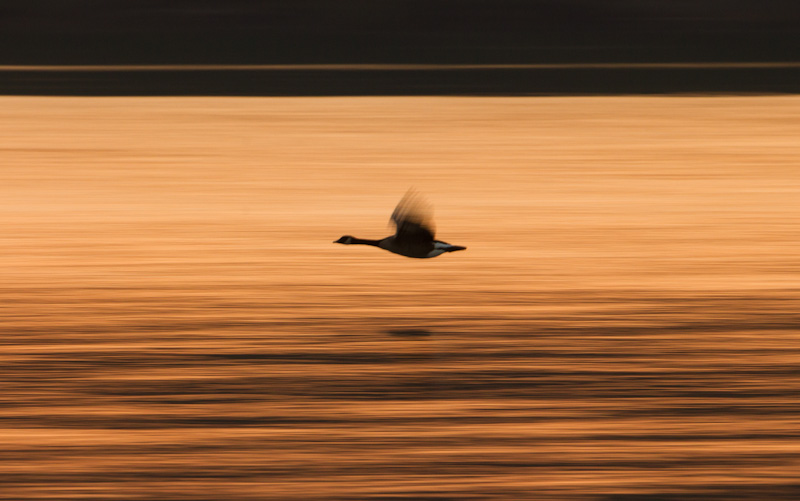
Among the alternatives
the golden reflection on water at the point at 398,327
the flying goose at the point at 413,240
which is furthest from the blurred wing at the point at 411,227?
the golden reflection on water at the point at 398,327

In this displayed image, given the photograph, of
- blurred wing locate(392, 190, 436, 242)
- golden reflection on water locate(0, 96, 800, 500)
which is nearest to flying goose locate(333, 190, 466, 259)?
blurred wing locate(392, 190, 436, 242)

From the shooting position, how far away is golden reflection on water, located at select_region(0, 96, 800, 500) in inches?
225

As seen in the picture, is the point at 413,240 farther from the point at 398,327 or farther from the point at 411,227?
the point at 398,327

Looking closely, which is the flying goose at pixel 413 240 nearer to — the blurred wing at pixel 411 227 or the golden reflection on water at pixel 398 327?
the blurred wing at pixel 411 227

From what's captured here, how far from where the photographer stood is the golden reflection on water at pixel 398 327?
5723mm

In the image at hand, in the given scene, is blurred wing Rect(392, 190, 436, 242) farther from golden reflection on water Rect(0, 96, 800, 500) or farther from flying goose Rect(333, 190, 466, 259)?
golden reflection on water Rect(0, 96, 800, 500)

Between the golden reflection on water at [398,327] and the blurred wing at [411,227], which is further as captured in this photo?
the blurred wing at [411,227]

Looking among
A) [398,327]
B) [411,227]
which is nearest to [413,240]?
[411,227]

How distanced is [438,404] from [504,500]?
1268mm

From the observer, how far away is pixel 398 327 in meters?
8.10

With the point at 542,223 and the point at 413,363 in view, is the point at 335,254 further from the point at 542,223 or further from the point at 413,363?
the point at 413,363

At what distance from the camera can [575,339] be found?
7.79 meters

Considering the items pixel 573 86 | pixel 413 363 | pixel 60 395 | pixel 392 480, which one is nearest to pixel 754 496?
pixel 392 480

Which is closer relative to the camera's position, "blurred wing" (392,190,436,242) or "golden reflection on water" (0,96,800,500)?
"golden reflection on water" (0,96,800,500)
